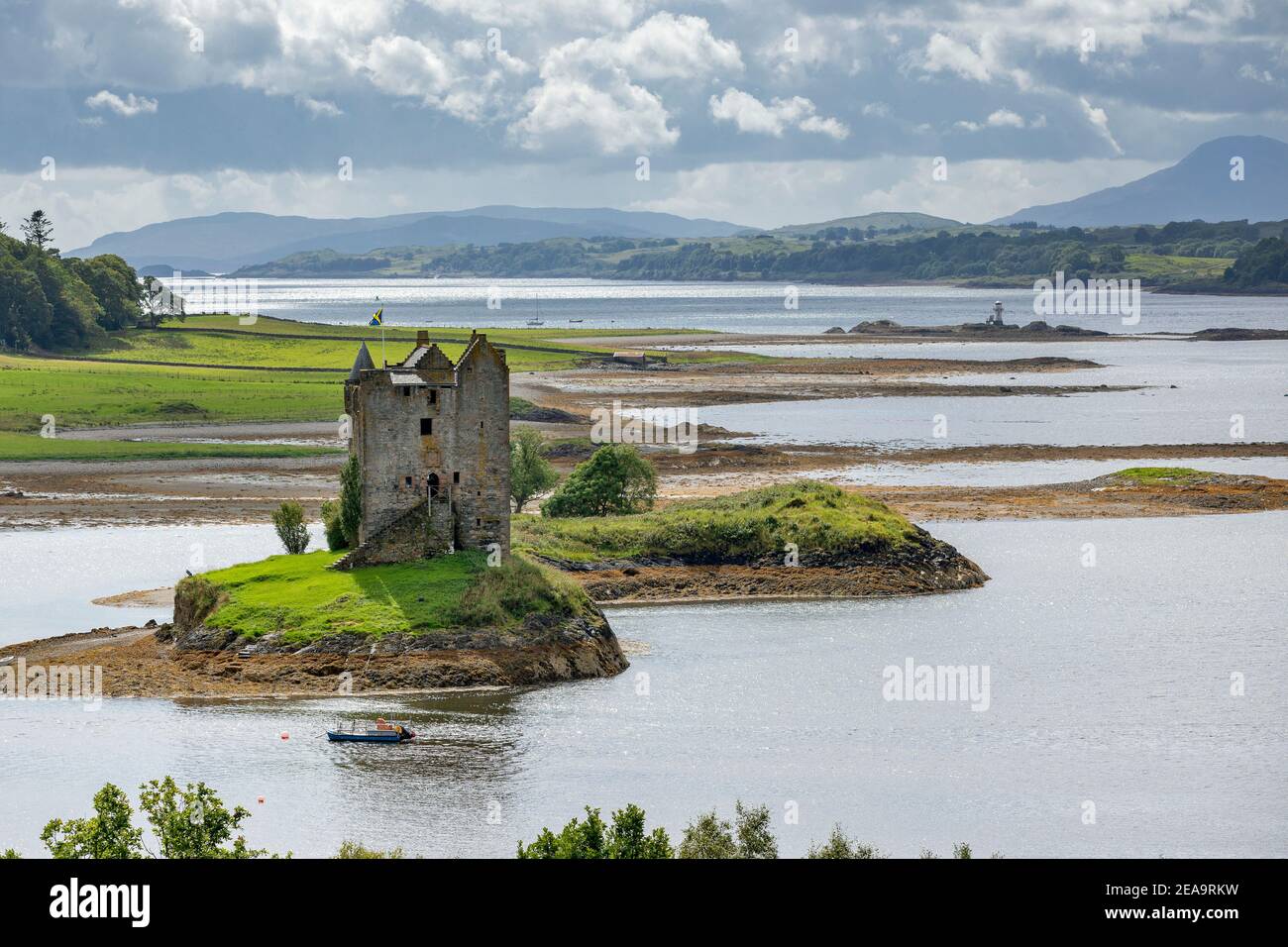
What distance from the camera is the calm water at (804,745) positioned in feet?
147

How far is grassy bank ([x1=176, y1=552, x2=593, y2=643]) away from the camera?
194ft

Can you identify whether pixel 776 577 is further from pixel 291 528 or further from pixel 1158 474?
pixel 1158 474

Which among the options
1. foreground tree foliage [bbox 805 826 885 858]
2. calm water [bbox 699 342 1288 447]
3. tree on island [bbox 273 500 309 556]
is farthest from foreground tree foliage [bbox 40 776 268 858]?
Result: calm water [bbox 699 342 1288 447]

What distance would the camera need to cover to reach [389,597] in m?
59.9

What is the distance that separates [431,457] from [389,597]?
531 cm

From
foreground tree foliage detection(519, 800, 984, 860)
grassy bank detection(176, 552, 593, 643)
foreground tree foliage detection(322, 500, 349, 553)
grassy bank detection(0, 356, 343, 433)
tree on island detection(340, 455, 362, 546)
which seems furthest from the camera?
grassy bank detection(0, 356, 343, 433)

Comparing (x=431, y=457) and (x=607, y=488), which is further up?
(x=431, y=457)

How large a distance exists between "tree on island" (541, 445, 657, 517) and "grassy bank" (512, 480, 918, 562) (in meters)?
3.65

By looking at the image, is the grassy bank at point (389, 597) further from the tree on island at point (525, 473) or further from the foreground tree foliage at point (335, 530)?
the tree on island at point (525, 473)

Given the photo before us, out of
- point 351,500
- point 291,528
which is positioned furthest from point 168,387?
point 351,500

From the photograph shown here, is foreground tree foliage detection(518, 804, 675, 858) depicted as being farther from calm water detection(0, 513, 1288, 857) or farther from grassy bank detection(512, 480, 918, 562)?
grassy bank detection(512, 480, 918, 562)

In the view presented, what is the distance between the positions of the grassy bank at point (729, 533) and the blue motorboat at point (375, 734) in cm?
2478
